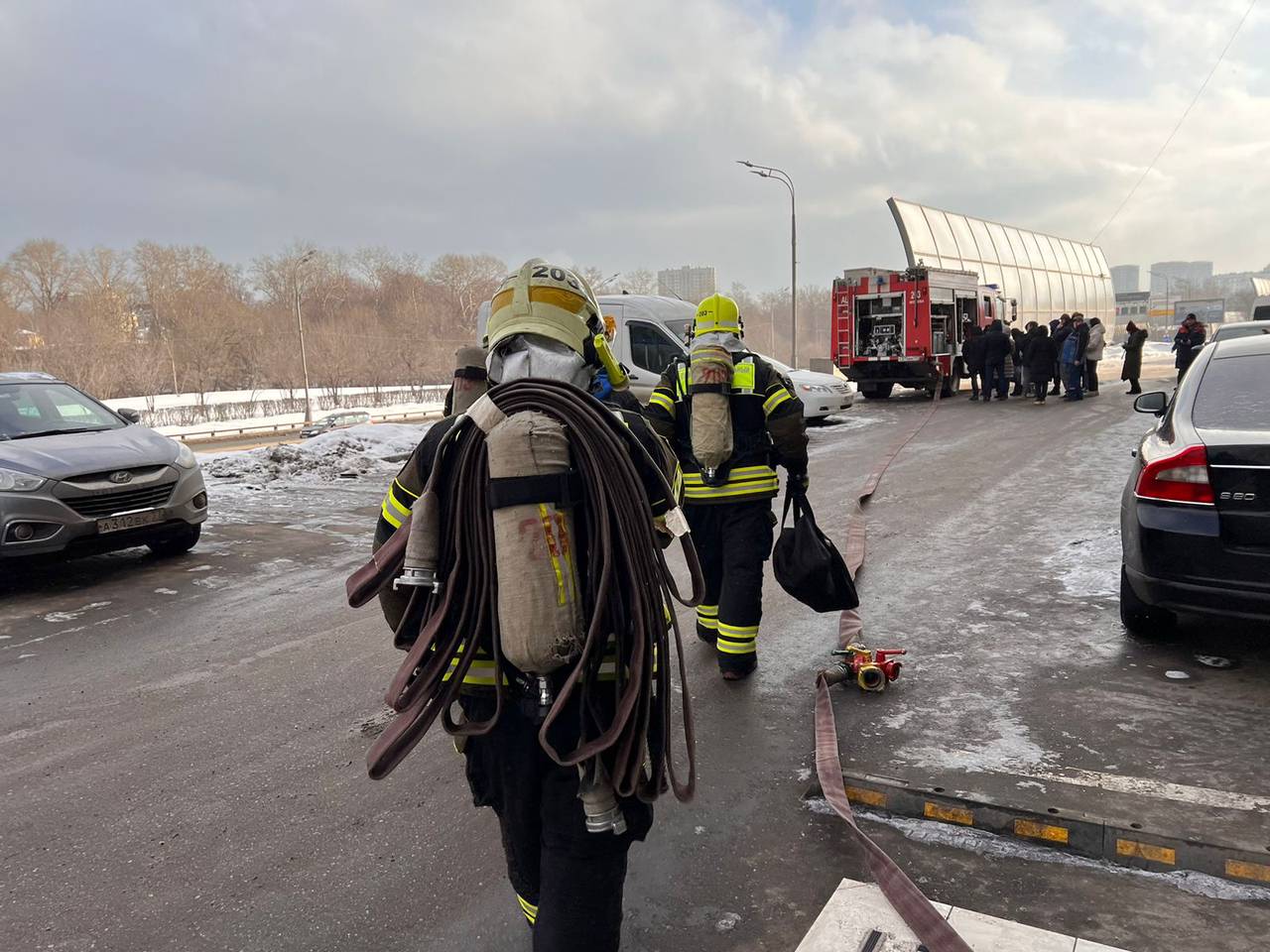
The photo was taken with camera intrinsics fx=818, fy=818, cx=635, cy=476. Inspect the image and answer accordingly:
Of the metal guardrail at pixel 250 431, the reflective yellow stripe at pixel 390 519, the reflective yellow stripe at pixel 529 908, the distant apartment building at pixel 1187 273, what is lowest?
the metal guardrail at pixel 250 431

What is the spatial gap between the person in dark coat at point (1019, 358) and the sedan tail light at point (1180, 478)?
16.5 metres

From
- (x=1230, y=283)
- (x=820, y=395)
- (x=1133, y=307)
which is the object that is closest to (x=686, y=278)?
(x=820, y=395)

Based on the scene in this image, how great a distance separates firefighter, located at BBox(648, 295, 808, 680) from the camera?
411 centimetres

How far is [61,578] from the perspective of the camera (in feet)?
22.4

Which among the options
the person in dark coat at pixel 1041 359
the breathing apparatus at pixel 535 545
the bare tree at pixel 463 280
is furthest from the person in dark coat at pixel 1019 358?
the bare tree at pixel 463 280

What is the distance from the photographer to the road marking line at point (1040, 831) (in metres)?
2.74

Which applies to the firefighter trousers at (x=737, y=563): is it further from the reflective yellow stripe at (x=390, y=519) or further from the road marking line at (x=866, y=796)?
the reflective yellow stripe at (x=390, y=519)

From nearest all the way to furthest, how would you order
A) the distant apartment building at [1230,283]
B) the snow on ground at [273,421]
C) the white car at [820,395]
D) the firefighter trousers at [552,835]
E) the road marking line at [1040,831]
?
the firefighter trousers at [552,835] → the road marking line at [1040,831] → the white car at [820,395] → the snow on ground at [273,421] → the distant apartment building at [1230,283]

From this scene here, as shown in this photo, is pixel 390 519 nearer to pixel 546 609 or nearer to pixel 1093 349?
pixel 546 609

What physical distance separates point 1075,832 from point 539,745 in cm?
194

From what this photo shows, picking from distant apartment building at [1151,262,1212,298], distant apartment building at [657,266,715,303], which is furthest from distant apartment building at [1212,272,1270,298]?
→ distant apartment building at [657,266,715,303]

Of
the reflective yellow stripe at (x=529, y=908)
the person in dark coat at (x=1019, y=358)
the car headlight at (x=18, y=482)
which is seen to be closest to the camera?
the reflective yellow stripe at (x=529, y=908)

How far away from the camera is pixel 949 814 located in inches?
114

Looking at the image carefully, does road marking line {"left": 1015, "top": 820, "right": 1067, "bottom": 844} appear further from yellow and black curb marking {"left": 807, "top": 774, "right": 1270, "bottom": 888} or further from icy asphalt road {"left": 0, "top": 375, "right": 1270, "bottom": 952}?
icy asphalt road {"left": 0, "top": 375, "right": 1270, "bottom": 952}
